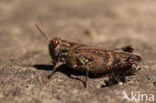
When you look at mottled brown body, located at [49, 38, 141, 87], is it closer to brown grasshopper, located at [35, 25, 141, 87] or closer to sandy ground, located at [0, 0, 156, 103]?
brown grasshopper, located at [35, 25, 141, 87]

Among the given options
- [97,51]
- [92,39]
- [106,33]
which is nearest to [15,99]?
[97,51]

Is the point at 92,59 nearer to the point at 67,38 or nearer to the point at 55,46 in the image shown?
the point at 55,46

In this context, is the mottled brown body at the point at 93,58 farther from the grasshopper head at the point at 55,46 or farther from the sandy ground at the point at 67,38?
the sandy ground at the point at 67,38

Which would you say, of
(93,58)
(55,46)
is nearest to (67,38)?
(55,46)

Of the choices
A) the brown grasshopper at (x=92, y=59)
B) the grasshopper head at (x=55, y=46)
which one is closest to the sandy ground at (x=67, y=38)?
the brown grasshopper at (x=92, y=59)

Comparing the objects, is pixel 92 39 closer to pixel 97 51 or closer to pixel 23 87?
pixel 97 51

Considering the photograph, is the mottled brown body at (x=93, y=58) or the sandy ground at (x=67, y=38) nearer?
the sandy ground at (x=67, y=38)
